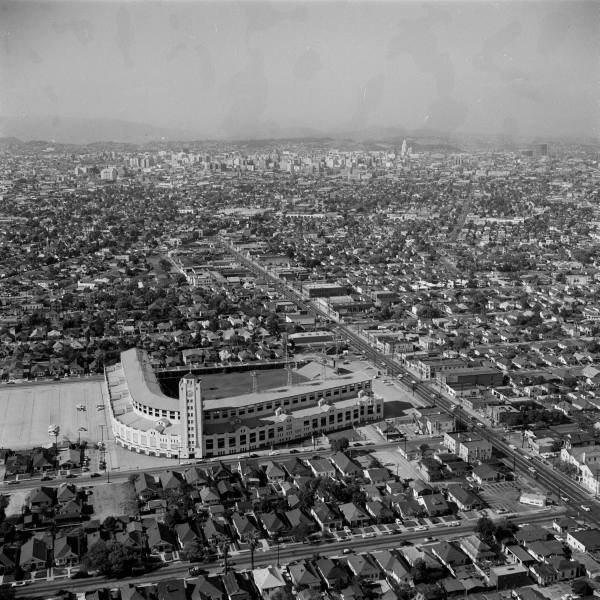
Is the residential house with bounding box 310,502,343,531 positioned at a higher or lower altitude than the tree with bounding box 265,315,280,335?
higher

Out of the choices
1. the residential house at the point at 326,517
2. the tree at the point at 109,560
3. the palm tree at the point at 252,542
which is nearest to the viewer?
the tree at the point at 109,560

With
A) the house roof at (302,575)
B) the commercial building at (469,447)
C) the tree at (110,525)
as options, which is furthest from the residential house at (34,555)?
the commercial building at (469,447)

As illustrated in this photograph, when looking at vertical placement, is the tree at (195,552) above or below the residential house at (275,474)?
above

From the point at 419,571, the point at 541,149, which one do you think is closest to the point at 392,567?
the point at 419,571

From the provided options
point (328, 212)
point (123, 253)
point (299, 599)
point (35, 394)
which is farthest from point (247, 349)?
point (328, 212)

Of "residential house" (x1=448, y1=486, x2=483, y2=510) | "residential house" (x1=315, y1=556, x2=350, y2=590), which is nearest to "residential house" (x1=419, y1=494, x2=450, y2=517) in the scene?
"residential house" (x1=448, y1=486, x2=483, y2=510)

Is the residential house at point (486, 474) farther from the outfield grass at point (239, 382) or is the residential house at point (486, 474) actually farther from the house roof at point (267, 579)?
the outfield grass at point (239, 382)

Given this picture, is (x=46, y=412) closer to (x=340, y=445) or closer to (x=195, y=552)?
(x=340, y=445)

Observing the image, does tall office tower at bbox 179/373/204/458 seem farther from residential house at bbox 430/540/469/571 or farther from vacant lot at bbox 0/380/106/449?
residential house at bbox 430/540/469/571

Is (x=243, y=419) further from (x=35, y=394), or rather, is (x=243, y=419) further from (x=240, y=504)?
(x=35, y=394)
